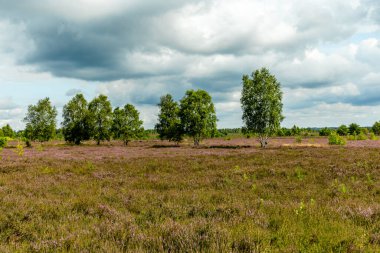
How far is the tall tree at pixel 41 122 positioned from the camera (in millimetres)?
62441

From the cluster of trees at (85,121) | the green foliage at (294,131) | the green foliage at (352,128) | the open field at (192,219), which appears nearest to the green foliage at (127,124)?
the cluster of trees at (85,121)

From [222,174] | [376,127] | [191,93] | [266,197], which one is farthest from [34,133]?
[376,127]

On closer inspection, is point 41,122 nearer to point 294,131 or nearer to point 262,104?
point 262,104

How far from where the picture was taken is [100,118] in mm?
64500

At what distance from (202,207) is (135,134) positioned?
6050cm

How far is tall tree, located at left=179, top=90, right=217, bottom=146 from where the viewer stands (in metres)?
53.2

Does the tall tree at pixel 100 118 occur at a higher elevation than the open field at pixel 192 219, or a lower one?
higher

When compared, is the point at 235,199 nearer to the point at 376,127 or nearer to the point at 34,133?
the point at 34,133

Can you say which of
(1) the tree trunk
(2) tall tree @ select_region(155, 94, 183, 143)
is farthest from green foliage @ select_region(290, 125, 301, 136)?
(1) the tree trunk

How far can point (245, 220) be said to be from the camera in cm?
561

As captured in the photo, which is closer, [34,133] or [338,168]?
[338,168]

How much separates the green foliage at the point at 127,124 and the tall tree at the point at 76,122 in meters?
5.94

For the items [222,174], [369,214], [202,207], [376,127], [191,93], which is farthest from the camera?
[376,127]

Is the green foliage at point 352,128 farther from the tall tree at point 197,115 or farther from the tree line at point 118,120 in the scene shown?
the tall tree at point 197,115
